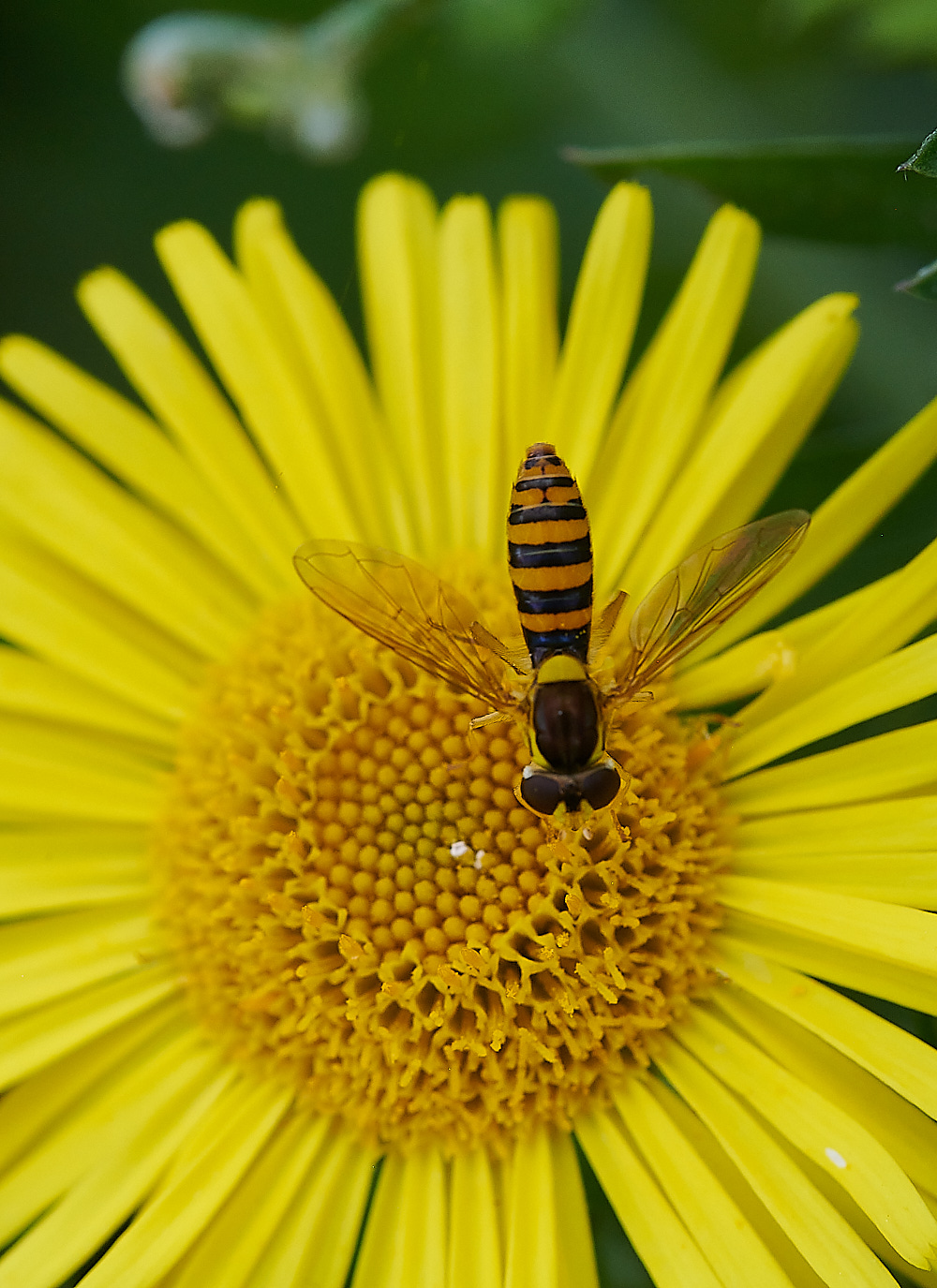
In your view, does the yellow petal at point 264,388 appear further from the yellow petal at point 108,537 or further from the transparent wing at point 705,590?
the transparent wing at point 705,590

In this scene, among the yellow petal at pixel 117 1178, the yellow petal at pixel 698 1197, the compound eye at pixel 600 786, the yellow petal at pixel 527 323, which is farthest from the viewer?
the yellow petal at pixel 527 323

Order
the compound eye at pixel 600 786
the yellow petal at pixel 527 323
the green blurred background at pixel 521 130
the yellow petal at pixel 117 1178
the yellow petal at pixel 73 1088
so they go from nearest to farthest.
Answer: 1. the compound eye at pixel 600 786
2. the yellow petal at pixel 117 1178
3. the yellow petal at pixel 73 1088
4. the yellow petal at pixel 527 323
5. the green blurred background at pixel 521 130

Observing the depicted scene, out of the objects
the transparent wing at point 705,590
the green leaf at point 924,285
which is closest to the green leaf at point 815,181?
the green leaf at point 924,285

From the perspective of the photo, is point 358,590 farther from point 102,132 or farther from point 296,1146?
point 102,132

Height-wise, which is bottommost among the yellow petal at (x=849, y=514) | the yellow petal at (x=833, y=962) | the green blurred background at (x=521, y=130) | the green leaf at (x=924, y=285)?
the yellow petal at (x=833, y=962)

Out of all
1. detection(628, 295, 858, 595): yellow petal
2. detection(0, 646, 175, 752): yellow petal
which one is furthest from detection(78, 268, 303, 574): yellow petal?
detection(628, 295, 858, 595): yellow petal

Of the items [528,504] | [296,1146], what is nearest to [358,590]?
[528,504]

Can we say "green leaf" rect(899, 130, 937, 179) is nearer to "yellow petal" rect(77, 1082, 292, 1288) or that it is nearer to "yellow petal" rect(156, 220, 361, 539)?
"yellow petal" rect(156, 220, 361, 539)
